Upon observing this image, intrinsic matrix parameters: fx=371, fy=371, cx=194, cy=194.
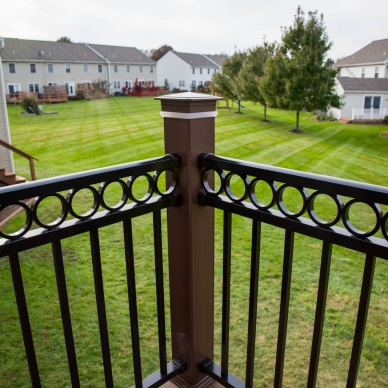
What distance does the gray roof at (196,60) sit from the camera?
37.9 m

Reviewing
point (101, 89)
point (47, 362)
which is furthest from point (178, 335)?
point (101, 89)

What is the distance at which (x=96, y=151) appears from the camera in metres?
10.1

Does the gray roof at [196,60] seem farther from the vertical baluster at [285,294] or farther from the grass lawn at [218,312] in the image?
the vertical baluster at [285,294]

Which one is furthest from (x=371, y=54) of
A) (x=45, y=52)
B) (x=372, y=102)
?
(x=45, y=52)

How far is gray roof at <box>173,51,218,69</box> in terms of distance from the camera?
37.9 meters

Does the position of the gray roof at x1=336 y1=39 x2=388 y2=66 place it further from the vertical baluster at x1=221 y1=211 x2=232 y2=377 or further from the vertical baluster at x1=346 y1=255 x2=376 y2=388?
the vertical baluster at x1=346 y1=255 x2=376 y2=388

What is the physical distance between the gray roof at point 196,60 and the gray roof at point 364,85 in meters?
17.9

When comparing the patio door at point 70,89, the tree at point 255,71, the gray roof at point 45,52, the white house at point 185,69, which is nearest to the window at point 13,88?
the gray roof at point 45,52

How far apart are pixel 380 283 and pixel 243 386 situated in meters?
2.72

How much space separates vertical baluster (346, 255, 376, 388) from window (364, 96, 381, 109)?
24712mm

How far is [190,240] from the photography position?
1.48 meters

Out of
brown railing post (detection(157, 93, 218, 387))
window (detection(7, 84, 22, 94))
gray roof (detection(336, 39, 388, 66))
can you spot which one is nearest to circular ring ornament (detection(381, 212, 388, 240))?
brown railing post (detection(157, 93, 218, 387))

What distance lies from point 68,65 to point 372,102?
957 inches

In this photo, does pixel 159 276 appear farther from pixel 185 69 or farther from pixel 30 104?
pixel 185 69
